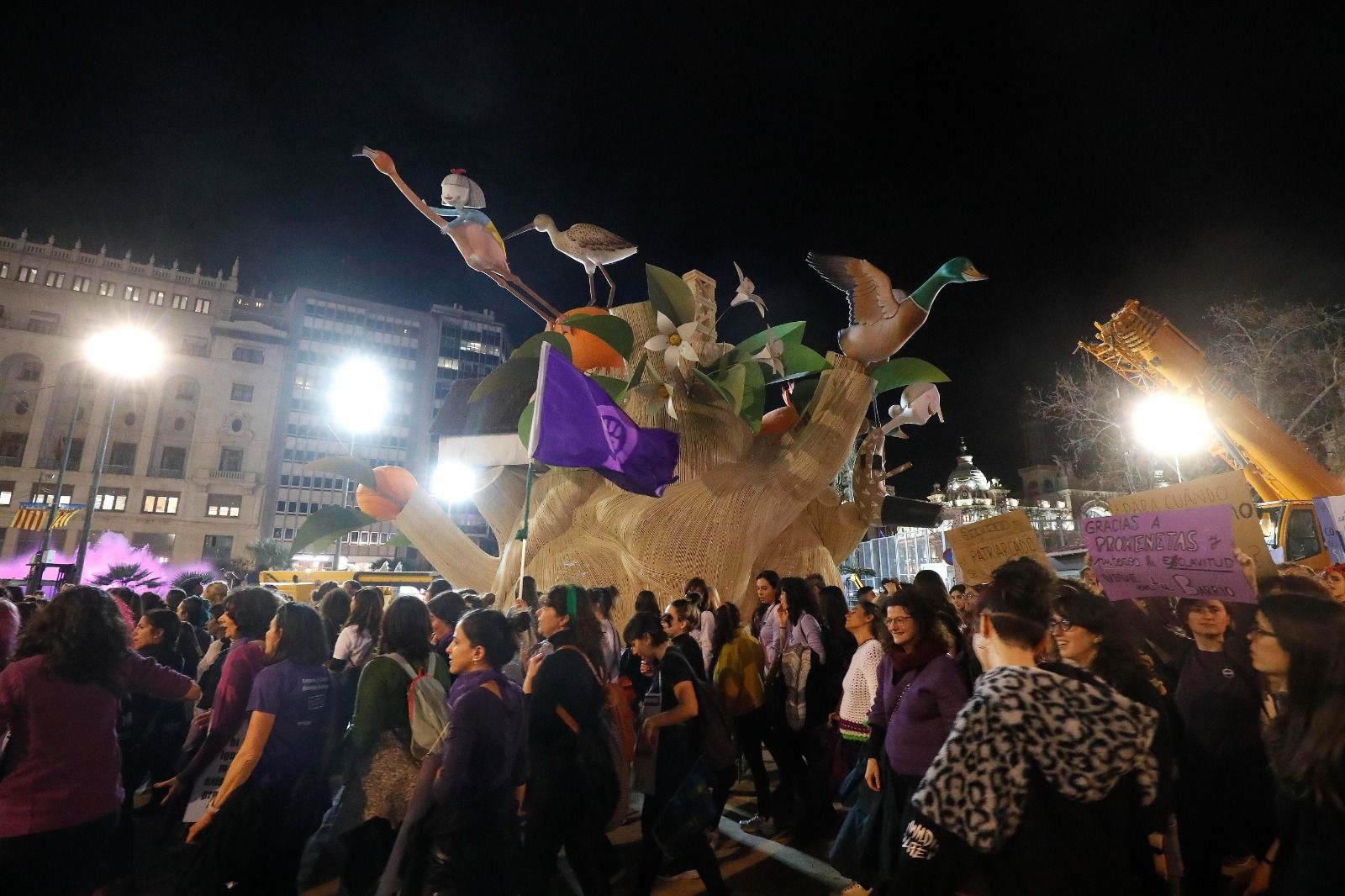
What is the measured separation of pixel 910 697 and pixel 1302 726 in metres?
1.45

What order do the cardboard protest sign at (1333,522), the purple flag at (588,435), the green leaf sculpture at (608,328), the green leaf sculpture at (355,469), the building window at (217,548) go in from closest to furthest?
the purple flag at (588,435) → the cardboard protest sign at (1333,522) → the green leaf sculpture at (608,328) → the green leaf sculpture at (355,469) → the building window at (217,548)

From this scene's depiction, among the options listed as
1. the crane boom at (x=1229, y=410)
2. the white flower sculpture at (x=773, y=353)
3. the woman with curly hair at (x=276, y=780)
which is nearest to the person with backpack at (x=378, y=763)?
the woman with curly hair at (x=276, y=780)

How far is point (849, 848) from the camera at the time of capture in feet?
12.5

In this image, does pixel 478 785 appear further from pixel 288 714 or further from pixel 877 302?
pixel 877 302

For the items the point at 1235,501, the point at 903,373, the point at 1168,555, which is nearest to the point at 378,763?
the point at 1168,555

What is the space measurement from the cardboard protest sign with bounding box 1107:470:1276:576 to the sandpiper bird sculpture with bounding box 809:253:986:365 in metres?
5.86

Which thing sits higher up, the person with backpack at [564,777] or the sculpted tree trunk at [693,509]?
the sculpted tree trunk at [693,509]

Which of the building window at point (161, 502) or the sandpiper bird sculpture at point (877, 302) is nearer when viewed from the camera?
the sandpiper bird sculpture at point (877, 302)

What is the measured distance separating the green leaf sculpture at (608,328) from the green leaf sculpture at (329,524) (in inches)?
192

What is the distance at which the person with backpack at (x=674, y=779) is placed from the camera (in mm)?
3820

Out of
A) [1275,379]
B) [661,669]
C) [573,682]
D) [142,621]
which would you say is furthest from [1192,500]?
[1275,379]

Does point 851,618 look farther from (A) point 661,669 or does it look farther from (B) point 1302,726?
(B) point 1302,726

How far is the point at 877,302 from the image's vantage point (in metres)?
10.6

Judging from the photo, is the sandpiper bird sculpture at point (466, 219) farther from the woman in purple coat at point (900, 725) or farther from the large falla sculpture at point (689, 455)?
the woman in purple coat at point (900, 725)
